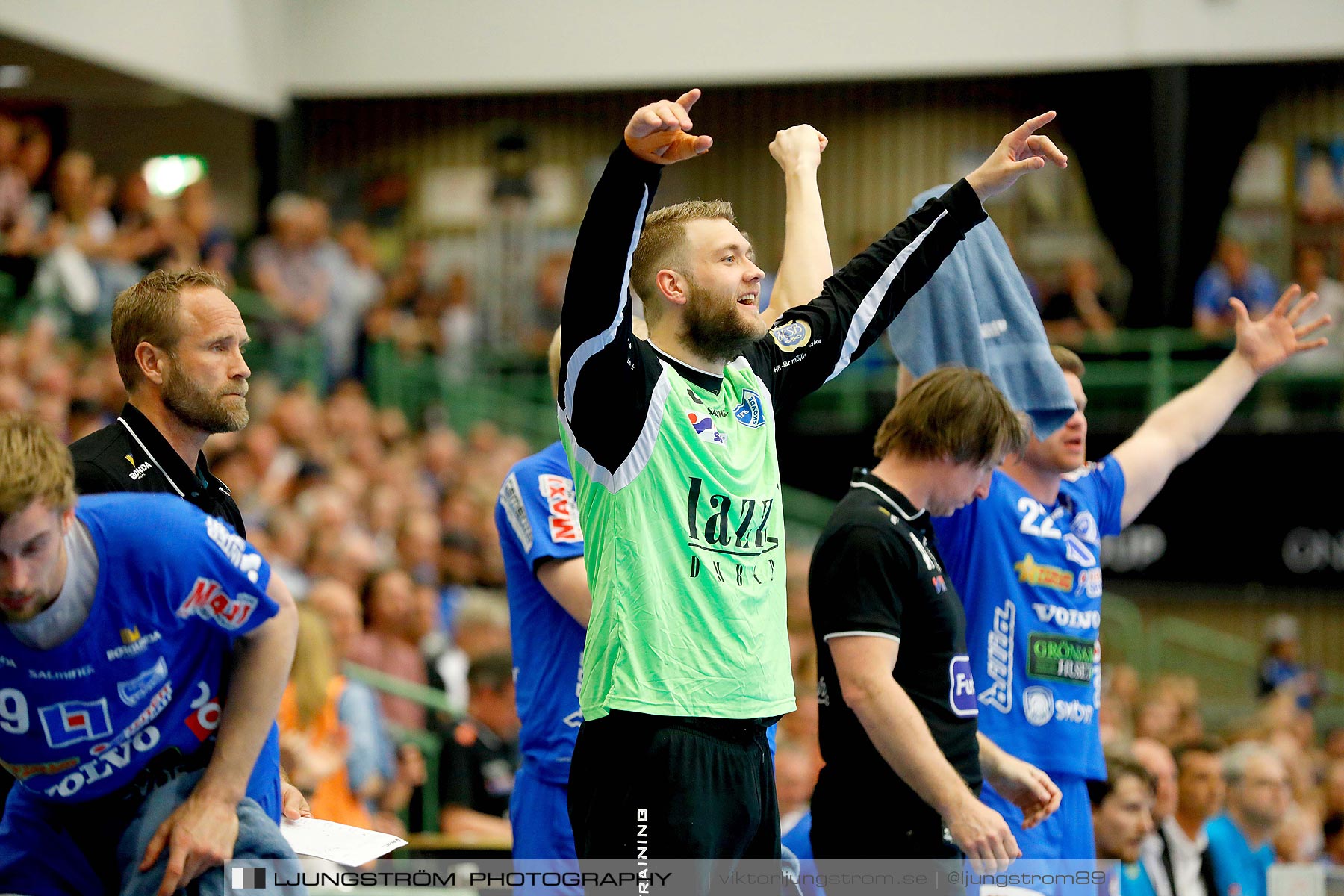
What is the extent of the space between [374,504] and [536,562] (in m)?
6.19

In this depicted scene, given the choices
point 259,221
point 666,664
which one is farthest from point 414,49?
point 666,664

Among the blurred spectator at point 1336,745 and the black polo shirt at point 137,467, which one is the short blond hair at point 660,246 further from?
the blurred spectator at point 1336,745

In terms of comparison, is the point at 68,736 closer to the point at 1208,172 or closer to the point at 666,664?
the point at 666,664

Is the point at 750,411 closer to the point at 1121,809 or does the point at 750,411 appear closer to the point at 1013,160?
the point at 1013,160

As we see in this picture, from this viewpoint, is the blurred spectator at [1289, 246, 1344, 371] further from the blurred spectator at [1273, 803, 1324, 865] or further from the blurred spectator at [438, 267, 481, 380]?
the blurred spectator at [438, 267, 481, 380]

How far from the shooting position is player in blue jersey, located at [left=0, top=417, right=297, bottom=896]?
2496mm

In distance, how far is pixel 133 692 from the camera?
8.47 feet

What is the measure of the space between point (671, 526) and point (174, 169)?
14.5 meters

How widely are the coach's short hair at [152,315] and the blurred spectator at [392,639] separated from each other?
4.04 meters

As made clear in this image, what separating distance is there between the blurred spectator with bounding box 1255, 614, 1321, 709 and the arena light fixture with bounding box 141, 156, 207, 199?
11.5 metres

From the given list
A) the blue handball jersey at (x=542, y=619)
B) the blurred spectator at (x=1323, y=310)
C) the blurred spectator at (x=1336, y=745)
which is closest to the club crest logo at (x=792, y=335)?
the blue handball jersey at (x=542, y=619)

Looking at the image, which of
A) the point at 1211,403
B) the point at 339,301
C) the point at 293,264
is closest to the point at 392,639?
the point at 1211,403

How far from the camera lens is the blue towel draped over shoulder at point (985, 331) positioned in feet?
13.5

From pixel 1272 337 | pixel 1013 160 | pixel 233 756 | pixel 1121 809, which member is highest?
pixel 1013 160
